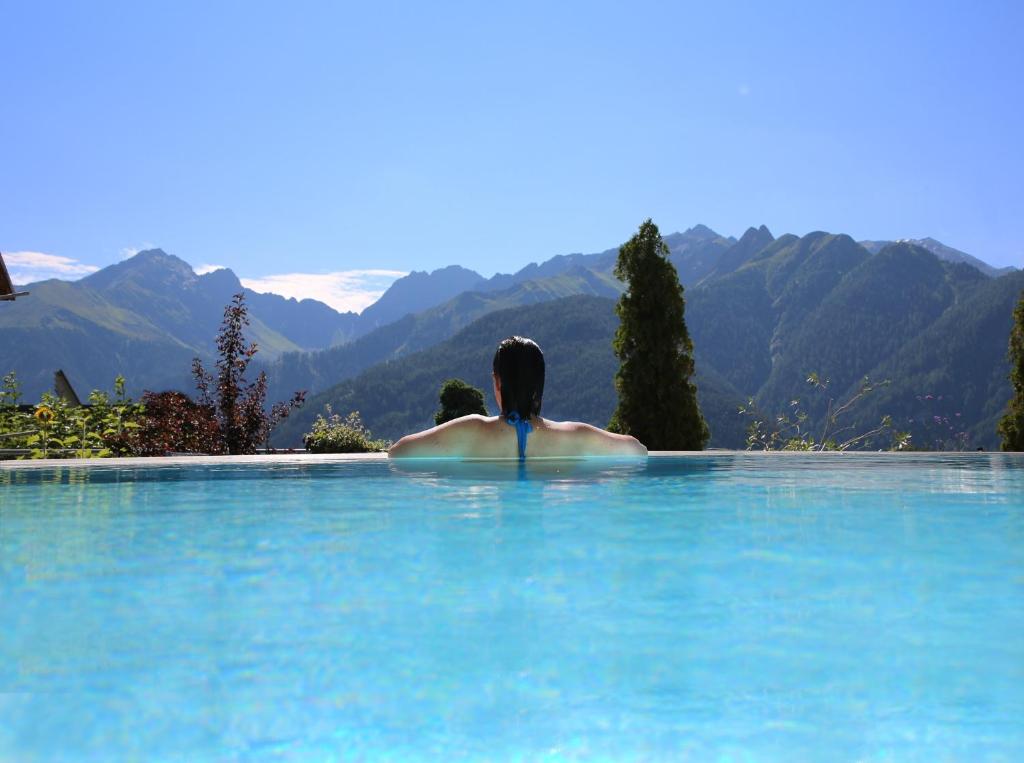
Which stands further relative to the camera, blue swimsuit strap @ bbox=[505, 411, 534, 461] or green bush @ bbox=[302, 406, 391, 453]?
green bush @ bbox=[302, 406, 391, 453]

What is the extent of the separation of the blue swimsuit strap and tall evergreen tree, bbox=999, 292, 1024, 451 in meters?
13.5

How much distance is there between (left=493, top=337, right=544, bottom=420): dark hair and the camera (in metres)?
7.35

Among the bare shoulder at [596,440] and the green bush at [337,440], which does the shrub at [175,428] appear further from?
the bare shoulder at [596,440]

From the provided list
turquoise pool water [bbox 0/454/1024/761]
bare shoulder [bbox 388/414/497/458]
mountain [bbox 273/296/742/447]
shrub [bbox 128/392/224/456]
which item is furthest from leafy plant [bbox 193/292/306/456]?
mountain [bbox 273/296/742/447]

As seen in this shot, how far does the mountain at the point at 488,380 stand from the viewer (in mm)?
160500

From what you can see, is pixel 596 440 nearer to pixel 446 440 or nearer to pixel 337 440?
pixel 446 440

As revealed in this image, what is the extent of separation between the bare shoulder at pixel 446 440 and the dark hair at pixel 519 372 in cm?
34

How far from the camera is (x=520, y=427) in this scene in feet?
25.0

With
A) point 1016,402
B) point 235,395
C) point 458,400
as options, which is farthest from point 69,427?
point 458,400

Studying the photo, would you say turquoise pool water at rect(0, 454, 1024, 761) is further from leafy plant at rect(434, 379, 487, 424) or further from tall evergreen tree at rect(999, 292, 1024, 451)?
leafy plant at rect(434, 379, 487, 424)

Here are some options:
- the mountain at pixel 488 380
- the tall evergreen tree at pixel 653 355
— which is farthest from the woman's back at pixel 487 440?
the mountain at pixel 488 380

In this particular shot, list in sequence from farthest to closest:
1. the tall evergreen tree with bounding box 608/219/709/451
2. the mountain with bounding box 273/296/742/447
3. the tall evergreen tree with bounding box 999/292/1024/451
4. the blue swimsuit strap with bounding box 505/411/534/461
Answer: the mountain with bounding box 273/296/742/447
the tall evergreen tree with bounding box 608/219/709/451
the tall evergreen tree with bounding box 999/292/1024/451
the blue swimsuit strap with bounding box 505/411/534/461

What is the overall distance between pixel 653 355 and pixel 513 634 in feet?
53.6

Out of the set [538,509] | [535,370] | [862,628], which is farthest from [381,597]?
[535,370]
